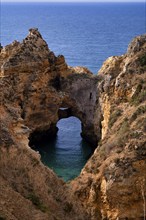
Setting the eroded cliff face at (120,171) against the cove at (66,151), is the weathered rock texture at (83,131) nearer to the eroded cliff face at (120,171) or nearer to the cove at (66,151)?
the eroded cliff face at (120,171)

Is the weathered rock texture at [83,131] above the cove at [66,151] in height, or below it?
above

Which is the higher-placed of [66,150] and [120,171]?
[120,171]

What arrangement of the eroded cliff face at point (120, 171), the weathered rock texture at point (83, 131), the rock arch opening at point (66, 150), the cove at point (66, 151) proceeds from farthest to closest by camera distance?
the rock arch opening at point (66, 150)
the cove at point (66, 151)
the eroded cliff face at point (120, 171)
the weathered rock texture at point (83, 131)

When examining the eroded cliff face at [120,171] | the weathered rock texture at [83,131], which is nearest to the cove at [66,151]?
the weathered rock texture at [83,131]

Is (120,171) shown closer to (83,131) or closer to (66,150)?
(66,150)

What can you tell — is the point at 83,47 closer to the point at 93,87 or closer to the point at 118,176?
the point at 93,87

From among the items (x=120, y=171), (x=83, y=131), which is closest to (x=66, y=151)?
(x=83, y=131)

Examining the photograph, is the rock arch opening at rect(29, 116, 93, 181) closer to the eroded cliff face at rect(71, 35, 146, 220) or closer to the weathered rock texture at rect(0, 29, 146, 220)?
the weathered rock texture at rect(0, 29, 146, 220)
